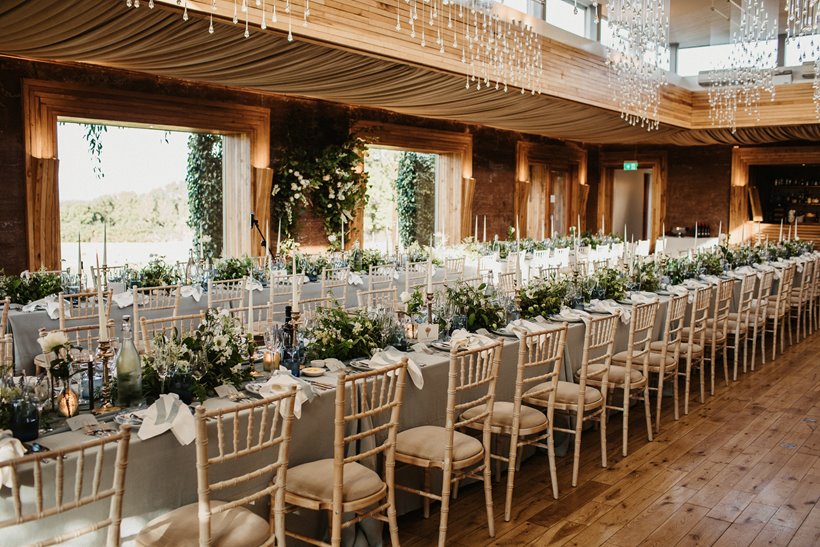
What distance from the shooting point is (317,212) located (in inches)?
461

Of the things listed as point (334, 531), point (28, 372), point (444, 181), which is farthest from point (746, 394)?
point (444, 181)

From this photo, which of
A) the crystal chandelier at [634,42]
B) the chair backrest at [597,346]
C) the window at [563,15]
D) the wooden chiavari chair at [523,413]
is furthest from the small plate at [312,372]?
the window at [563,15]

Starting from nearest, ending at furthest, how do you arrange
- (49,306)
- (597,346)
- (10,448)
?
(10,448)
(597,346)
(49,306)

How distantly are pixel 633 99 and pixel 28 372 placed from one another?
418 inches

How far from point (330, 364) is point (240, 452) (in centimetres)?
133

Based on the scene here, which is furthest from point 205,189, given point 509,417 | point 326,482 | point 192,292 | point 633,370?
point 326,482

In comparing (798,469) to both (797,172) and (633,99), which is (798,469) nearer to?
(633,99)

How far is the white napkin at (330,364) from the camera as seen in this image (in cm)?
387

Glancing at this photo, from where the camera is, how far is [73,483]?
102 inches

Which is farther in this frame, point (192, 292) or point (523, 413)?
point (192, 292)

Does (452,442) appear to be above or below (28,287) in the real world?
below

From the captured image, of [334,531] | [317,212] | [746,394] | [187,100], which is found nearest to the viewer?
[334,531]

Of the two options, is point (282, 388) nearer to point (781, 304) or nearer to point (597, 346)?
point (597, 346)

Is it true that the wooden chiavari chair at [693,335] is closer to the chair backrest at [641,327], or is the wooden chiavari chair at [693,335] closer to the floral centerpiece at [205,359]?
the chair backrest at [641,327]
